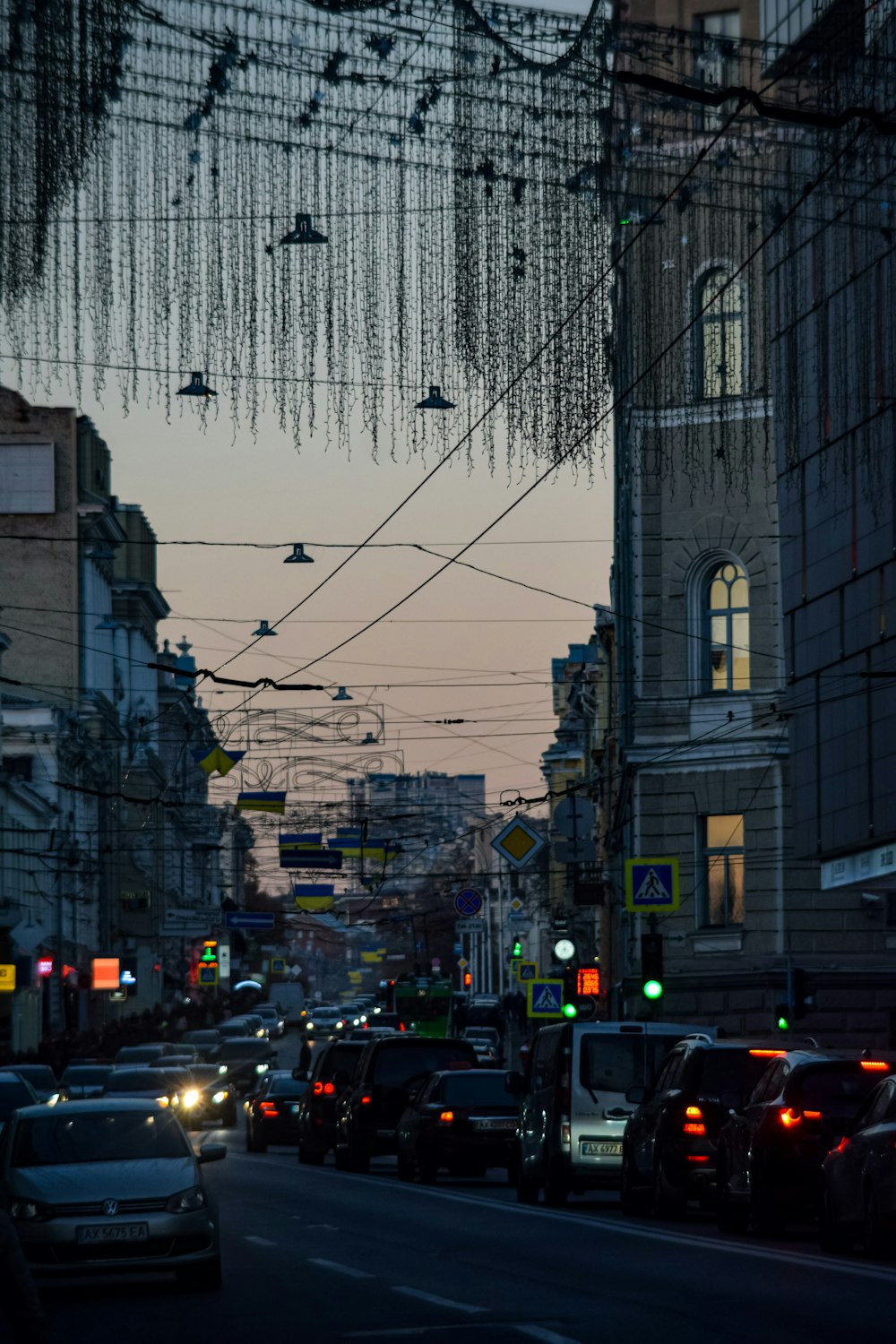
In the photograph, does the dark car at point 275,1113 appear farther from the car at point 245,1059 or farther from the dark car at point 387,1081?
the car at point 245,1059

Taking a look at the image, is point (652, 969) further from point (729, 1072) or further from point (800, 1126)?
point (800, 1126)

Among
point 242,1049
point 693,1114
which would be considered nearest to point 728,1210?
point 693,1114

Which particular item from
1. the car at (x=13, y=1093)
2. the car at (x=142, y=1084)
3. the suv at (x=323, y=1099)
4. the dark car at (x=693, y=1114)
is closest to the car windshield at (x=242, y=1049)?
the car at (x=142, y=1084)

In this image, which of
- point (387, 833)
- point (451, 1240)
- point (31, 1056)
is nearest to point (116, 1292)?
point (451, 1240)

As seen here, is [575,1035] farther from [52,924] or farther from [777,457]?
[52,924]

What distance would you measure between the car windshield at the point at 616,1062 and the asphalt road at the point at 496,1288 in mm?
2133

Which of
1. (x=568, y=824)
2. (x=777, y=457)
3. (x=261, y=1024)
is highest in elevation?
(x=777, y=457)

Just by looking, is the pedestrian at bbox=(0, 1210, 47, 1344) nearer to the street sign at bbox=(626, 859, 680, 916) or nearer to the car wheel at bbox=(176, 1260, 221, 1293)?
the car wheel at bbox=(176, 1260, 221, 1293)

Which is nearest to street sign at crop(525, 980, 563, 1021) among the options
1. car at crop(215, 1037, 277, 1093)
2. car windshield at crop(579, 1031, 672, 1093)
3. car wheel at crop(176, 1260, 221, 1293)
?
car windshield at crop(579, 1031, 672, 1093)

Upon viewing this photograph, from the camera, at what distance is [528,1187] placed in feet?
90.3

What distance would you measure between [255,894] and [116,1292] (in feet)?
570

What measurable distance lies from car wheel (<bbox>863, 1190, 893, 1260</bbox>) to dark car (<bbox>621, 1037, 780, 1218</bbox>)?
5.26m

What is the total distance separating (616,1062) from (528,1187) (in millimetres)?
1959

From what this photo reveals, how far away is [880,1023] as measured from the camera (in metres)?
45.7
